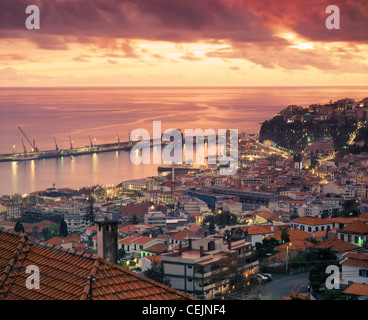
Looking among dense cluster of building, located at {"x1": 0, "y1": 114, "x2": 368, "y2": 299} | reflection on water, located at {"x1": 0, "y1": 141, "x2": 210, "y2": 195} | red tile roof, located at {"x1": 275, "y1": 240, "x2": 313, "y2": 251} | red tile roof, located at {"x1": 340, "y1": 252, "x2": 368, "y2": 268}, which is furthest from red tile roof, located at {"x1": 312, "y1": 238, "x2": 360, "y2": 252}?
reflection on water, located at {"x1": 0, "y1": 141, "x2": 210, "y2": 195}

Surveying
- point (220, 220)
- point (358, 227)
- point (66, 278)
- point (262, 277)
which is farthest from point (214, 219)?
point (66, 278)

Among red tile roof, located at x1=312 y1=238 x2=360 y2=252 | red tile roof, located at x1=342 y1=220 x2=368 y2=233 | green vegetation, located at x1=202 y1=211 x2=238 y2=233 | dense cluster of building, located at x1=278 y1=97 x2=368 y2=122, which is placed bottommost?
green vegetation, located at x1=202 y1=211 x2=238 y2=233

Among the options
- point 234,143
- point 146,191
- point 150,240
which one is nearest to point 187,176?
point 146,191

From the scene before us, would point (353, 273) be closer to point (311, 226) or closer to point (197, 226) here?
point (311, 226)

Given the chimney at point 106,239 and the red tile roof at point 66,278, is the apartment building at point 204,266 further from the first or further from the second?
the red tile roof at point 66,278

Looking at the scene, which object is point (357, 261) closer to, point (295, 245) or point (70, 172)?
point (295, 245)

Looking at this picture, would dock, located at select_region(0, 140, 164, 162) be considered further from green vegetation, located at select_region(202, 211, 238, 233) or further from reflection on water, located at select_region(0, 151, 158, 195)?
green vegetation, located at select_region(202, 211, 238, 233)
